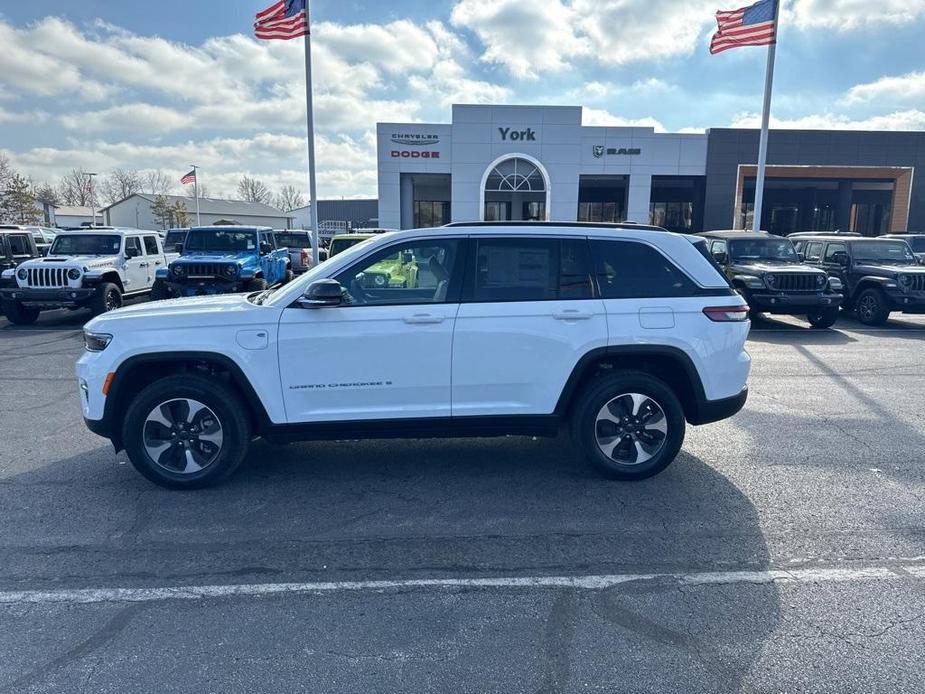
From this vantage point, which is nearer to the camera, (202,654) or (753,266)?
(202,654)

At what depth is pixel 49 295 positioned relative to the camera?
1193 centimetres

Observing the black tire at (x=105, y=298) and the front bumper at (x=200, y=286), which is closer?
the black tire at (x=105, y=298)

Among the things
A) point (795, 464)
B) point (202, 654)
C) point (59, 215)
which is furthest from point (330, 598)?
point (59, 215)

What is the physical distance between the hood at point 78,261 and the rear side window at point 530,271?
10.9 metres

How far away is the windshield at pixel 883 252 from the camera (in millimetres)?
13367

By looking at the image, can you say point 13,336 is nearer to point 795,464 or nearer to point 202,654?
point 202,654

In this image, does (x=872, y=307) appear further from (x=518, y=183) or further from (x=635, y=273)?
(x=518, y=183)

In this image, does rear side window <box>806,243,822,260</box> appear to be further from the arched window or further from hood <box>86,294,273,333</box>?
the arched window

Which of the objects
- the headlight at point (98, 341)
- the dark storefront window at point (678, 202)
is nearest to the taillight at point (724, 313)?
the headlight at point (98, 341)

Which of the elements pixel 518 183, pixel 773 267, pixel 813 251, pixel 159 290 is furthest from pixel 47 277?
pixel 518 183

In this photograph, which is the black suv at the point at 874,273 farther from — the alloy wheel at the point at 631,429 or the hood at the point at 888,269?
the alloy wheel at the point at 631,429

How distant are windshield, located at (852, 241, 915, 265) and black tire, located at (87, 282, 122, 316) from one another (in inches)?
615

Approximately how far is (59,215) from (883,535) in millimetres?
102563

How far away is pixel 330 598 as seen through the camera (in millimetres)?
3145
